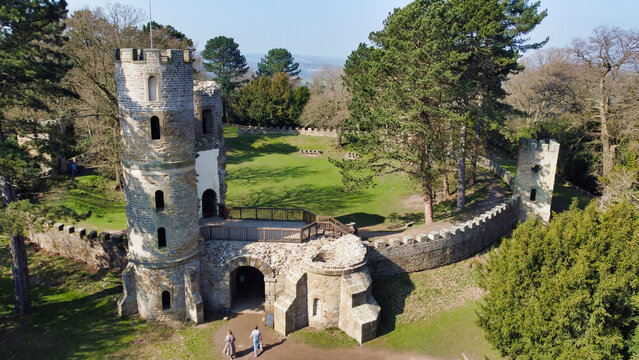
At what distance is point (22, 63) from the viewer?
16.1m

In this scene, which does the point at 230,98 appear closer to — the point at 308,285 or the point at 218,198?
the point at 218,198

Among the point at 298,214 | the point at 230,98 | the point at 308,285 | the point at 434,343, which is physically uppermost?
the point at 230,98

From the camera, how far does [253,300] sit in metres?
21.6

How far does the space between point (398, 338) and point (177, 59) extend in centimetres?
1458

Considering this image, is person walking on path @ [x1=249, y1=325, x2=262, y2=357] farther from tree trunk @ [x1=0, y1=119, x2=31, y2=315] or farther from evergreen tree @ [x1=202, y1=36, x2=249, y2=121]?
evergreen tree @ [x1=202, y1=36, x2=249, y2=121]

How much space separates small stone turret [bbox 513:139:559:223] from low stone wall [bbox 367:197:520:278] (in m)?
4.41

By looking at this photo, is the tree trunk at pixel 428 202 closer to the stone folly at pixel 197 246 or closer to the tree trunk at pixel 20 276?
the stone folly at pixel 197 246

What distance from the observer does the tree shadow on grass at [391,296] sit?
65.7ft

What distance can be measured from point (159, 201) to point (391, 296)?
11.4 m

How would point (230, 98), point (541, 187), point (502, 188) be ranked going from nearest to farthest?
1. point (541, 187)
2. point (502, 188)
3. point (230, 98)

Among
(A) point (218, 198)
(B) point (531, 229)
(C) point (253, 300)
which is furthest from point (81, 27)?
(B) point (531, 229)

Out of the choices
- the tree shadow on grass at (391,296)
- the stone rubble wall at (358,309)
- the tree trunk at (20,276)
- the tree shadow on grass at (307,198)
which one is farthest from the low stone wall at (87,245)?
the tree shadow on grass at (391,296)

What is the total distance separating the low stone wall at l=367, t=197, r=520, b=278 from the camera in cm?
2197

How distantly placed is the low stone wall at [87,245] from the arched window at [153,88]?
864 centimetres
